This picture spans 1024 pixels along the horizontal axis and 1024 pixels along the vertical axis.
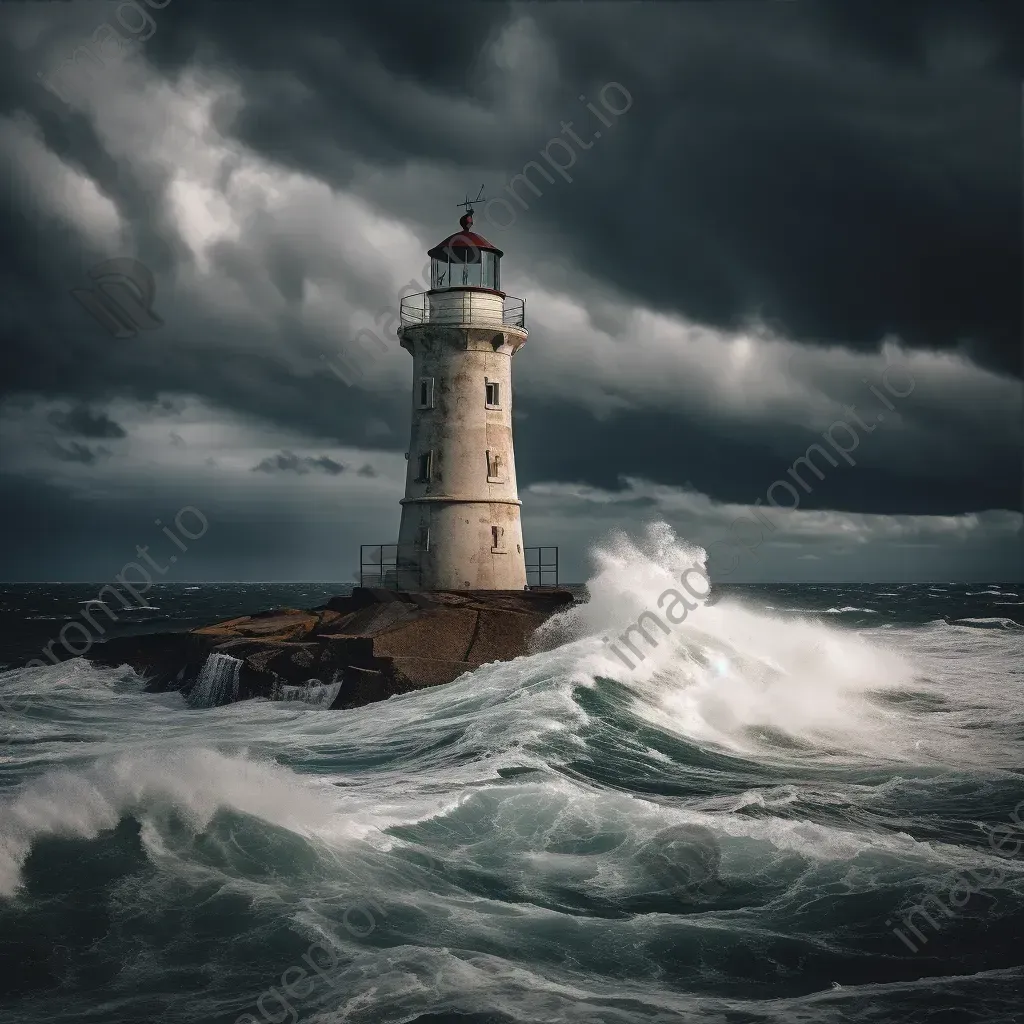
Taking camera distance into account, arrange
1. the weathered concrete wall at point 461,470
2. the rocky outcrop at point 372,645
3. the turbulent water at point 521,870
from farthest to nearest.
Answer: the weathered concrete wall at point 461,470
the rocky outcrop at point 372,645
the turbulent water at point 521,870

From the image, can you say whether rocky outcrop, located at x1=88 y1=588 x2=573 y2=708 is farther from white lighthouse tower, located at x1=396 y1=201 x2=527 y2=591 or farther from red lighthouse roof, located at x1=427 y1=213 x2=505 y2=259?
red lighthouse roof, located at x1=427 y1=213 x2=505 y2=259

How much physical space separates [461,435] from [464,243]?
420cm

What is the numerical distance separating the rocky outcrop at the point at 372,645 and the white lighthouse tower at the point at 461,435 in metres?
0.98

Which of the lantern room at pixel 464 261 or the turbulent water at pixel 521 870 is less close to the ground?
the lantern room at pixel 464 261

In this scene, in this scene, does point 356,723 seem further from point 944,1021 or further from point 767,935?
point 944,1021

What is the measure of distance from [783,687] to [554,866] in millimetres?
10318

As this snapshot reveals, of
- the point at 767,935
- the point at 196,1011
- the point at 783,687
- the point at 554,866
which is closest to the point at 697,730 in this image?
the point at 783,687

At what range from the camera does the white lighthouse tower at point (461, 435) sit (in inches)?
907

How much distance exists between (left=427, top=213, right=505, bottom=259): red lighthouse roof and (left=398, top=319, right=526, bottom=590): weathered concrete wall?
179 cm

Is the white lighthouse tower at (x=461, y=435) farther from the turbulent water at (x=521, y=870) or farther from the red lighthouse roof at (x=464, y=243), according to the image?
the turbulent water at (x=521, y=870)

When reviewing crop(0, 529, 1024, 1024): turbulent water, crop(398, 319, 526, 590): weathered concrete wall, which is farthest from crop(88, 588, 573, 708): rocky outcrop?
crop(0, 529, 1024, 1024): turbulent water

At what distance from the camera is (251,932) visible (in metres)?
7.78

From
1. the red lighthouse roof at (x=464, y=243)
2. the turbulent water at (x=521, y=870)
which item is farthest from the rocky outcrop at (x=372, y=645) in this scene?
the red lighthouse roof at (x=464, y=243)

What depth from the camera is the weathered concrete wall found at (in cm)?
2303
